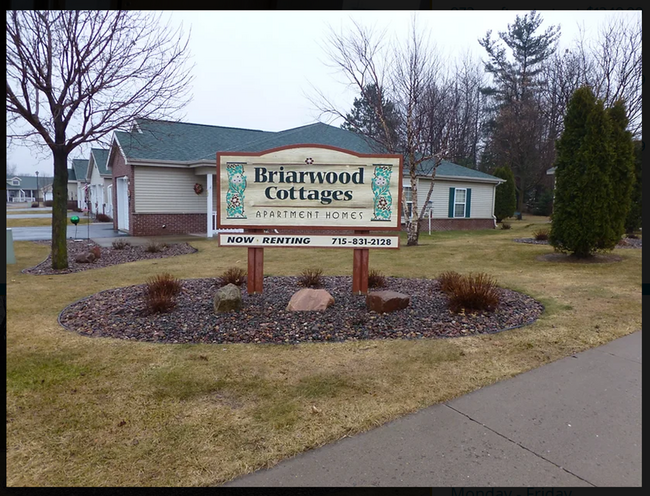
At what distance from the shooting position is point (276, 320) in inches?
199

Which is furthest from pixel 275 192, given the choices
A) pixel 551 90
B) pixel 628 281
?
pixel 551 90

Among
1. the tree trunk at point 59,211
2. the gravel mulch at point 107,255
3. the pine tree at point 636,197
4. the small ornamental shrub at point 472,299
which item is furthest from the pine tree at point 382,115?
the small ornamental shrub at point 472,299

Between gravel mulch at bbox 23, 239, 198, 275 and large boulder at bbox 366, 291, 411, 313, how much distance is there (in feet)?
23.3

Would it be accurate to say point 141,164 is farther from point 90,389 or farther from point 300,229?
point 90,389

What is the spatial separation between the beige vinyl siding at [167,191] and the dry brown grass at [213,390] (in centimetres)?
1157

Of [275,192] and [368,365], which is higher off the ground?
[275,192]

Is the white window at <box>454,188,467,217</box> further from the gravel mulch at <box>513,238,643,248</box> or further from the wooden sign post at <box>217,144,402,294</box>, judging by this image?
the wooden sign post at <box>217,144,402,294</box>

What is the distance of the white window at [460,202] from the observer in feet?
71.0

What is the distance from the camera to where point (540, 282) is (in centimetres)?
766

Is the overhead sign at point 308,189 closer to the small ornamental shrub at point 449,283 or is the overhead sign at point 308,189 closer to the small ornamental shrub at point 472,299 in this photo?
the small ornamental shrub at point 449,283

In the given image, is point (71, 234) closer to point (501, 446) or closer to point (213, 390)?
point (213, 390)

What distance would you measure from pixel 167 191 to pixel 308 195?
520 inches

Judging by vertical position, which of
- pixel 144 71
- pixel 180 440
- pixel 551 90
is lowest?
pixel 180 440

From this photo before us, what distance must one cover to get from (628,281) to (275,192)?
6.52 meters
